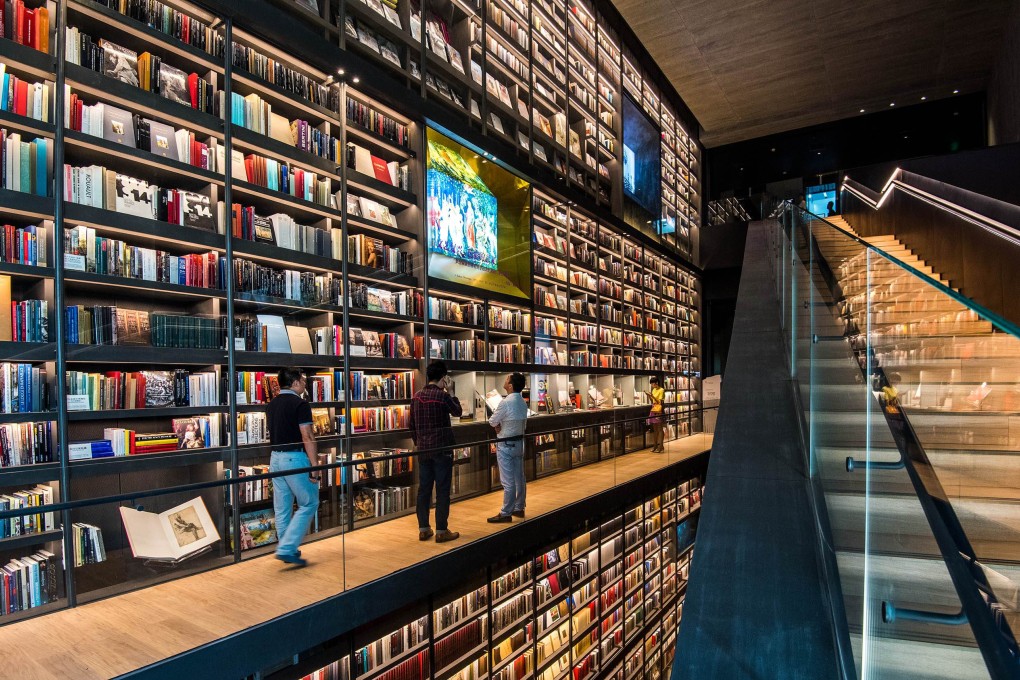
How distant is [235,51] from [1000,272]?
5898 millimetres

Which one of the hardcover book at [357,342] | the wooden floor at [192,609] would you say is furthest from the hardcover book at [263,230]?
the wooden floor at [192,609]

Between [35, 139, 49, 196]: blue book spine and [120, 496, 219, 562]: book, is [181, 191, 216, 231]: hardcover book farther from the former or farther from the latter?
[120, 496, 219, 562]: book

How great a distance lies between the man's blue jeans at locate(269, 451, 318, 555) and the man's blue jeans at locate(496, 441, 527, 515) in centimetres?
181

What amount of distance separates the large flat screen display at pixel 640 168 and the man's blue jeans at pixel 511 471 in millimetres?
6817

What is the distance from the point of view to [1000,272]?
169 inches

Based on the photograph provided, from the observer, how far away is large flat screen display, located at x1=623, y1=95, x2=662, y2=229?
10758mm

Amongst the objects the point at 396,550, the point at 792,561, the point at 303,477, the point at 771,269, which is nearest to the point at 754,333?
the point at 771,269

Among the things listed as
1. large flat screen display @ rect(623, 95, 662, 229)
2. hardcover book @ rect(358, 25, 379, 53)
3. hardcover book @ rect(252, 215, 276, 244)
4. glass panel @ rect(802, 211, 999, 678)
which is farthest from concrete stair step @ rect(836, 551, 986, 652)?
large flat screen display @ rect(623, 95, 662, 229)

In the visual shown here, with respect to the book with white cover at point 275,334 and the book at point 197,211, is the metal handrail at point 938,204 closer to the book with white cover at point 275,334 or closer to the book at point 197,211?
the book with white cover at point 275,334

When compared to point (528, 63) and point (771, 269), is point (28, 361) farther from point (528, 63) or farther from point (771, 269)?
point (771, 269)

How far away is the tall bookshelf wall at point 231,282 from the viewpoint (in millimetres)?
3242

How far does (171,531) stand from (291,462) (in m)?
0.97

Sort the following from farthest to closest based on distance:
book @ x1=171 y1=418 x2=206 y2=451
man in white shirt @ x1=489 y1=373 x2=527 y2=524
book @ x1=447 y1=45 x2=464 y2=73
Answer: book @ x1=447 y1=45 x2=464 y2=73
man in white shirt @ x1=489 y1=373 x2=527 y2=524
book @ x1=171 y1=418 x2=206 y2=451

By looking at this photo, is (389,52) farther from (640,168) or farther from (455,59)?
(640,168)
